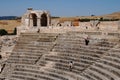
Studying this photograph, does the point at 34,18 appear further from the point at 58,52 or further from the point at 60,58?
the point at 60,58

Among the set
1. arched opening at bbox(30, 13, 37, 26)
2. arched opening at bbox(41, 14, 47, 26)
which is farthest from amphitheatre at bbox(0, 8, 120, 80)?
arched opening at bbox(41, 14, 47, 26)

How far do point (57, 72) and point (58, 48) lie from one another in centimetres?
313

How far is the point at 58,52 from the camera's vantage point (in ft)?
67.4

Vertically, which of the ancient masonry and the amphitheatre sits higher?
the ancient masonry

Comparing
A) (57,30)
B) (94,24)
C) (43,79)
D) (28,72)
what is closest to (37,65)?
(28,72)

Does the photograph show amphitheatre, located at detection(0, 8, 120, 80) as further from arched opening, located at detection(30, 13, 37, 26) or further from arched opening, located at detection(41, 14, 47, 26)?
arched opening, located at detection(41, 14, 47, 26)

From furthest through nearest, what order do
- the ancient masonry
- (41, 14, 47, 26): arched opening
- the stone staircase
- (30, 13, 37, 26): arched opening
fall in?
(41, 14, 47, 26): arched opening < (30, 13, 37, 26): arched opening < the ancient masonry < the stone staircase

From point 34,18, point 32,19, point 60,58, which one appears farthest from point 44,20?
point 60,58

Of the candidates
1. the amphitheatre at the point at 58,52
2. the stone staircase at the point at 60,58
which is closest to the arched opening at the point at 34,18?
the amphitheatre at the point at 58,52

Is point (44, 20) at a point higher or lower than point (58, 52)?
higher

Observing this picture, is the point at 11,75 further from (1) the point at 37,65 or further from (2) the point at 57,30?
(2) the point at 57,30

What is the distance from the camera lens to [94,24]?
2534 centimetres

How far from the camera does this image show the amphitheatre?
16359 mm

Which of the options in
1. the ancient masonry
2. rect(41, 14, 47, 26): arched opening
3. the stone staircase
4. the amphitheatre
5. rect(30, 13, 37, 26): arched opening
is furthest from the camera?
rect(41, 14, 47, 26): arched opening
